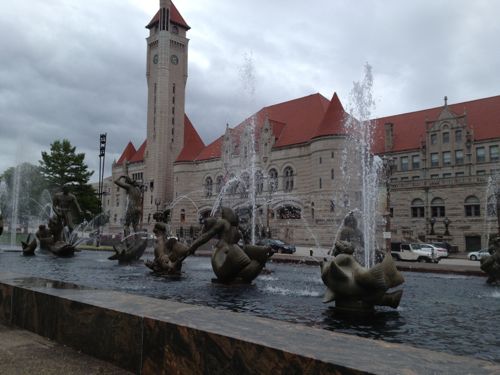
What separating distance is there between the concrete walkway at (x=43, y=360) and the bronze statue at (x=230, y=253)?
5.24 m

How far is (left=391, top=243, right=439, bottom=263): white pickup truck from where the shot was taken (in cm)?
2859

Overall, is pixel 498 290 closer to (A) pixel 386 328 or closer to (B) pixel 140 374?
(A) pixel 386 328

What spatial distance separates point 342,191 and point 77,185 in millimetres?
31037

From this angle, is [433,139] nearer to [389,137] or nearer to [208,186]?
[389,137]

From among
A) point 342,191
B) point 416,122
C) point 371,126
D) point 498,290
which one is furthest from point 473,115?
point 498,290

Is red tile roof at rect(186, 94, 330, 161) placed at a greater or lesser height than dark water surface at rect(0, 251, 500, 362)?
greater

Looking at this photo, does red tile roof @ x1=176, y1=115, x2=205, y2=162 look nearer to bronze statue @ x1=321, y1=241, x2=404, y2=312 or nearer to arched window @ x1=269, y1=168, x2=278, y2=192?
arched window @ x1=269, y1=168, x2=278, y2=192

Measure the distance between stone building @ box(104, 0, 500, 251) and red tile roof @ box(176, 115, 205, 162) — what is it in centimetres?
18

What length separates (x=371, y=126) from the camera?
6034 cm

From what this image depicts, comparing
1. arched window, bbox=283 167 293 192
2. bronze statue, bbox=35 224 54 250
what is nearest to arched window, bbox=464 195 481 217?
arched window, bbox=283 167 293 192

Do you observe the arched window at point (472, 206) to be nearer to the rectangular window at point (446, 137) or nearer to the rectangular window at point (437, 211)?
the rectangular window at point (437, 211)

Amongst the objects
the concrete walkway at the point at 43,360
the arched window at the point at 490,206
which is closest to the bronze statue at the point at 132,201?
the concrete walkway at the point at 43,360

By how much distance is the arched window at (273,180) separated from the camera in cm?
5931

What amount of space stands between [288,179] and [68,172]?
2683 cm
